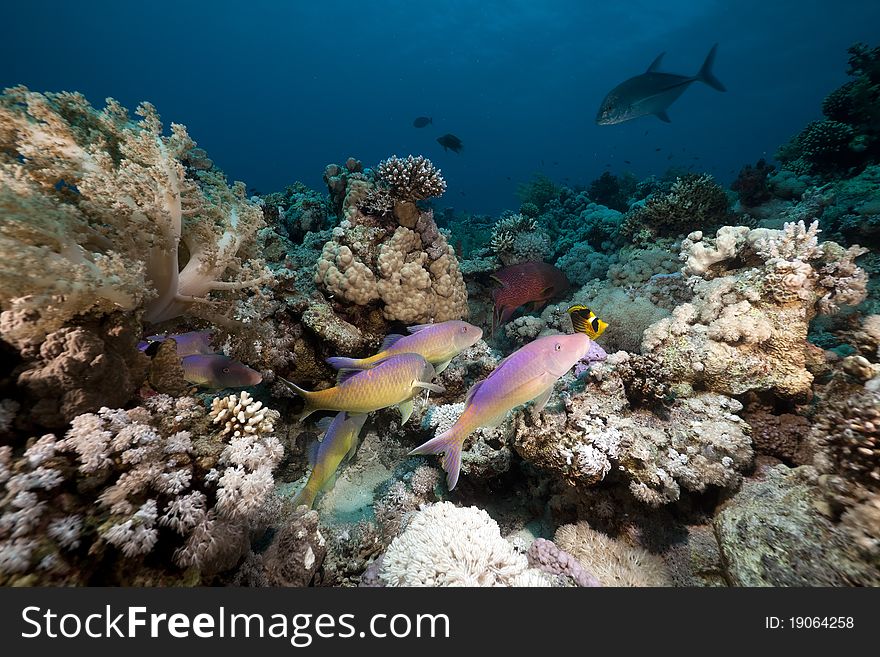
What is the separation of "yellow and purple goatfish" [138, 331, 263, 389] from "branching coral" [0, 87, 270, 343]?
12.9 inches

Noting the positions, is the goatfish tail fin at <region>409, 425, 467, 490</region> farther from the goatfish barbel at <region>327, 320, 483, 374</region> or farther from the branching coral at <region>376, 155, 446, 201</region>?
the branching coral at <region>376, 155, 446, 201</region>

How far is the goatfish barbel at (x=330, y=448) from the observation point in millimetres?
2908

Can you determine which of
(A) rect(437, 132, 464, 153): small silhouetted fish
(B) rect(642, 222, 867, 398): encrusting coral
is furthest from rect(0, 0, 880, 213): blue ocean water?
(B) rect(642, 222, 867, 398): encrusting coral

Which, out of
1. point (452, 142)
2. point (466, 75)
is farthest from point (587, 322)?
point (466, 75)

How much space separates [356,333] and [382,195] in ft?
6.15

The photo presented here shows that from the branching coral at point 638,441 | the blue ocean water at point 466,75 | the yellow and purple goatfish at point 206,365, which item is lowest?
the branching coral at point 638,441

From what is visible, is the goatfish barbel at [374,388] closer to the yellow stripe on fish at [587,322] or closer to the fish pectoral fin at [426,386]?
the fish pectoral fin at [426,386]

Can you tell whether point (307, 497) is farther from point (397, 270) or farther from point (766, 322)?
point (766, 322)

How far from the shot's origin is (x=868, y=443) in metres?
1.77

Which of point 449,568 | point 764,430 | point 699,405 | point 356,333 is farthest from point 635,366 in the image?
point 356,333

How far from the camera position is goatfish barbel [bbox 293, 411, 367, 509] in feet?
9.54

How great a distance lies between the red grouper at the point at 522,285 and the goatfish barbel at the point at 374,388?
3.13 metres

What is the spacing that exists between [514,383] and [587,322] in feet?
4.09

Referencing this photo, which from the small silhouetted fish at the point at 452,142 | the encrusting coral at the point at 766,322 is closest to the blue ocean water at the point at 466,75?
the small silhouetted fish at the point at 452,142
